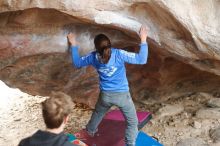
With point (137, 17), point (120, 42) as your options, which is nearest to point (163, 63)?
point (120, 42)

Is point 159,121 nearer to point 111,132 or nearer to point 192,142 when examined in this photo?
point 192,142

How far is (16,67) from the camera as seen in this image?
3.62m

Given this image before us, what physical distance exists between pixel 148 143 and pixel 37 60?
1271 mm

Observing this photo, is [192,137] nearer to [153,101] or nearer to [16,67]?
[153,101]

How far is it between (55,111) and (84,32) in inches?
64.0

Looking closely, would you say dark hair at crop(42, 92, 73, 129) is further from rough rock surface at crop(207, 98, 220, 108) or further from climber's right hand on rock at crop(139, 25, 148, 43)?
rough rock surface at crop(207, 98, 220, 108)

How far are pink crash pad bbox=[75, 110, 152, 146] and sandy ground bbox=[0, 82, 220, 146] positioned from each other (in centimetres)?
13

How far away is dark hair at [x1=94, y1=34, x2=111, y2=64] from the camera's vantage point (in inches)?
115

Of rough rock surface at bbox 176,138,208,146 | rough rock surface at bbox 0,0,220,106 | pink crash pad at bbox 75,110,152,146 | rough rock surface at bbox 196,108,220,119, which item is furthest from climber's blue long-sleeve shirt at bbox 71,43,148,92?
rough rock surface at bbox 196,108,220,119

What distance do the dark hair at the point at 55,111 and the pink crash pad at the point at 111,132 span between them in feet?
5.95

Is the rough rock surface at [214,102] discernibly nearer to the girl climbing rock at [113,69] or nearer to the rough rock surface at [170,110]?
the rough rock surface at [170,110]

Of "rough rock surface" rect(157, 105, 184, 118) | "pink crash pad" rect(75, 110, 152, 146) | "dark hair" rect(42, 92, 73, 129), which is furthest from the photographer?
"rough rock surface" rect(157, 105, 184, 118)

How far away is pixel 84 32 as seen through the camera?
11.6 ft

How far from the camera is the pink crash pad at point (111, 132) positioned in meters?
3.82
